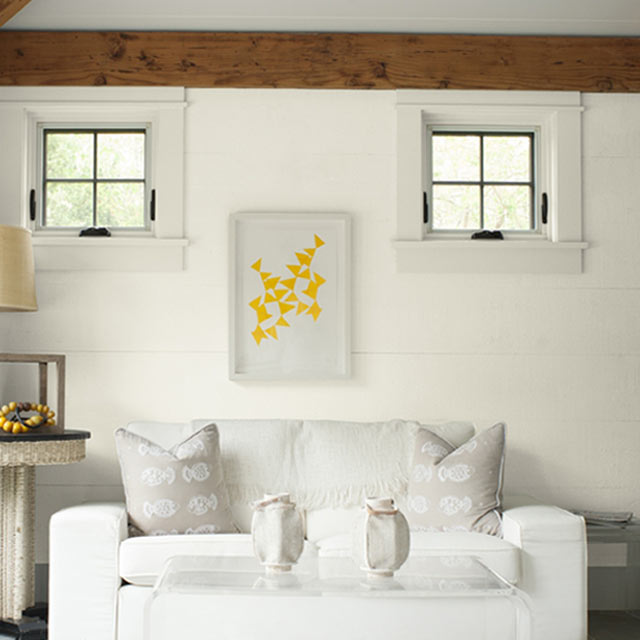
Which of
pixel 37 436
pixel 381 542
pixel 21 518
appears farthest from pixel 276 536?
pixel 21 518

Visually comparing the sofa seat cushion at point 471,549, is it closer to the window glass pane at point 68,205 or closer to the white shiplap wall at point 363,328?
the white shiplap wall at point 363,328

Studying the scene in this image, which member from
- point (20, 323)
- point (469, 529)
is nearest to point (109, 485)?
point (20, 323)

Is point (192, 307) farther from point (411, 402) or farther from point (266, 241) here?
point (411, 402)

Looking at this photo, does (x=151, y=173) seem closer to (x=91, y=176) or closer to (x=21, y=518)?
(x=91, y=176)

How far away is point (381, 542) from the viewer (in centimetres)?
254

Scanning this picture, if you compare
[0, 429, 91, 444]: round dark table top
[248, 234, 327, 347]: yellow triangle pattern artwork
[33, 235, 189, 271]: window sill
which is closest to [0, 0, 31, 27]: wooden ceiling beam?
[33, 235, 189, 271]: window sill

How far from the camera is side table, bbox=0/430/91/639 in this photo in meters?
3.50

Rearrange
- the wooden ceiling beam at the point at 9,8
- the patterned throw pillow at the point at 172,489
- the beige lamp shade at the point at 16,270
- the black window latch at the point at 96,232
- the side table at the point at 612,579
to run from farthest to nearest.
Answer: the black window latch at the point at 96,232
the side table at the point at 612,579
the wooden ceiling beam at the point at 9,8
the beige lamp shade at the point at 16,270
the patterned throw pillow at the point at 172,489

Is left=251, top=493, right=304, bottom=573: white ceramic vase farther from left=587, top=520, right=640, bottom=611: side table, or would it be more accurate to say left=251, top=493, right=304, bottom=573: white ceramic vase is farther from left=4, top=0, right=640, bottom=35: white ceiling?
left=4, top=0, right=640, bottom=35: white ceiling

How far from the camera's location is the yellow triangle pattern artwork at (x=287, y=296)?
4.23 meters

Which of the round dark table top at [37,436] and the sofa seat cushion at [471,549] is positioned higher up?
the round dark table top at [37,436]

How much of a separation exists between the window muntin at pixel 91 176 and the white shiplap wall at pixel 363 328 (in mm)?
215

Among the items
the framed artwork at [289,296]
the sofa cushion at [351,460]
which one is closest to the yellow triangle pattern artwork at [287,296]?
the framed artwork at [289,296]

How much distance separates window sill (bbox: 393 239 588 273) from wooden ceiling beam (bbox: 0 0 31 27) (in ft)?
6.64
